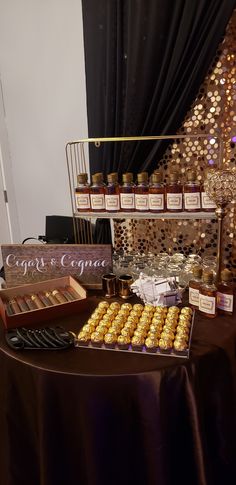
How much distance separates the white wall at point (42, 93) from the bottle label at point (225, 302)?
5.20 feet

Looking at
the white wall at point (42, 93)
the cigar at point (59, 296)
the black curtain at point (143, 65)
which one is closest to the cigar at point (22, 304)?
the cigar at point (59, 296)

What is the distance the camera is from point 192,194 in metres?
1.29

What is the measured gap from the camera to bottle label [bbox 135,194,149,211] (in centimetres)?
134

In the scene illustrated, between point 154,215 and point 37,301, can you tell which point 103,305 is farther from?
point 154,215

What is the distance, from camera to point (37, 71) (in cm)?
236

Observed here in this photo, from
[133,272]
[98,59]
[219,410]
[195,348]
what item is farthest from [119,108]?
[219,410]

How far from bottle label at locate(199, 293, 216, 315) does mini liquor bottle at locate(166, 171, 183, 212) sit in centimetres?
35

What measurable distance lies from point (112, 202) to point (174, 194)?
24 centimetres

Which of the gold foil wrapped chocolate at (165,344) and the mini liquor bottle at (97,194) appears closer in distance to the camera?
the gold foil wrapped chocolate at (165,344)

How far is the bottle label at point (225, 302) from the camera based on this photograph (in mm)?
1167

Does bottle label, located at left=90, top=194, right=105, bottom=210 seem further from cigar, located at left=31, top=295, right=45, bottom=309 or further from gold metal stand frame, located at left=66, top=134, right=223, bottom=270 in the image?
cigar, located at left=31, top=295, right=45, bottom=309

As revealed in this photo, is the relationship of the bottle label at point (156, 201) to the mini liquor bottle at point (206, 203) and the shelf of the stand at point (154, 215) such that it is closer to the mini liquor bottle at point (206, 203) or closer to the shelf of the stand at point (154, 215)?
the shelf of the stand at point (154, 215)

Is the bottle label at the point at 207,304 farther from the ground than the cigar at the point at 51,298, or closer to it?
farther from the ground

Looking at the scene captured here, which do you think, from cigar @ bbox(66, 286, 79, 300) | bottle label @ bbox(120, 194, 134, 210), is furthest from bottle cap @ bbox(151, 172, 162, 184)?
cigar @ bbox(66, 286, 79, 300)
